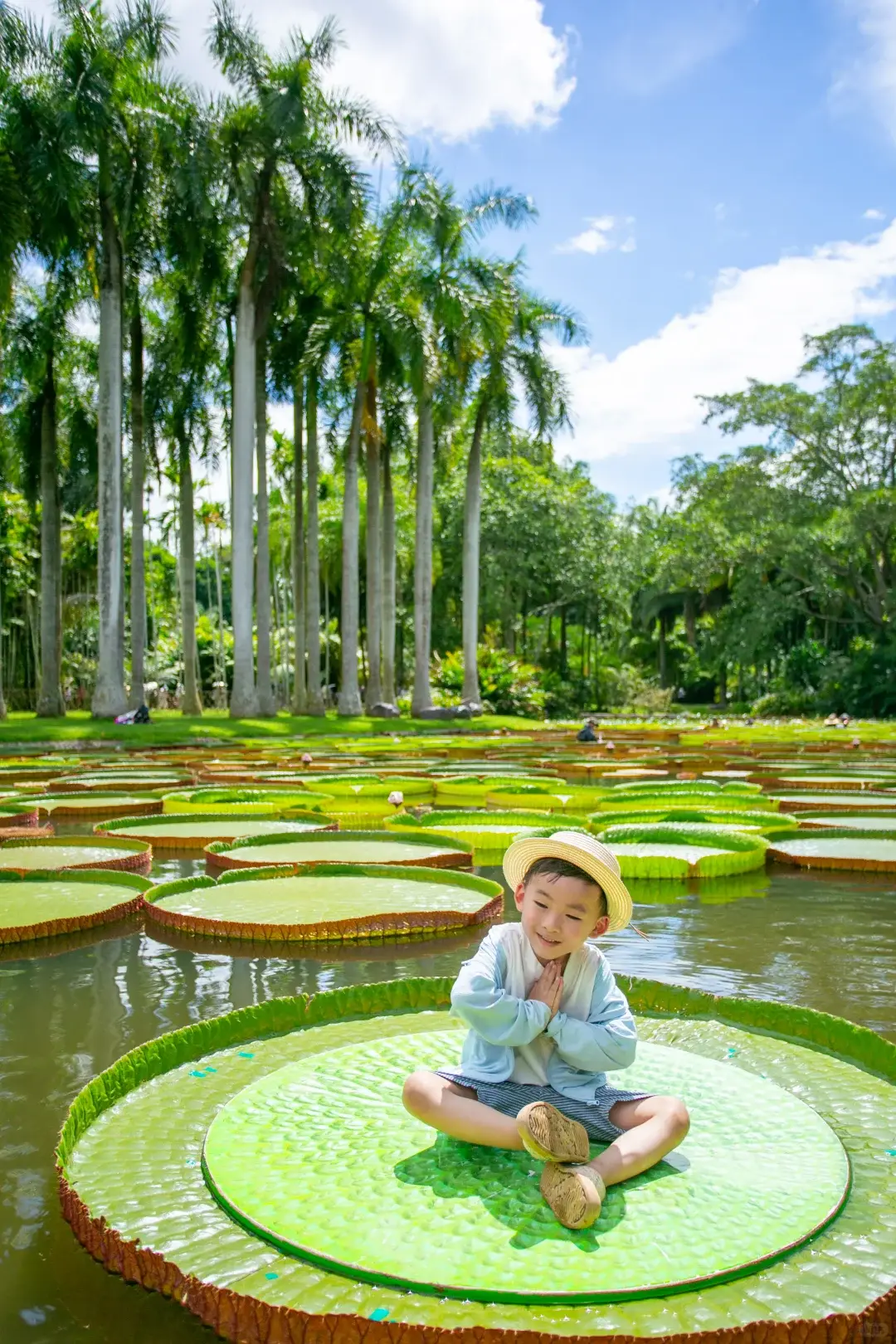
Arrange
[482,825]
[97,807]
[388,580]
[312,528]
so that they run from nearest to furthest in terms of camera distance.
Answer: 1. [482,825]
2. [97,807]
3. [312,528]
4. [388,580]

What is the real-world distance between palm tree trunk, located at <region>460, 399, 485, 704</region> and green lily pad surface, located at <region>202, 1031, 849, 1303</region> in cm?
2376

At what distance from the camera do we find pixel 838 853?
7.14m

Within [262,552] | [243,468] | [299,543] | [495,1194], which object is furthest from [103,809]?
[299,543]

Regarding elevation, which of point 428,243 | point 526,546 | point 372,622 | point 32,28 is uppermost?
point 32,28

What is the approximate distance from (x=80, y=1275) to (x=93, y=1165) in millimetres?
265

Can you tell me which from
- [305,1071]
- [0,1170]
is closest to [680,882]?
[305,1071]

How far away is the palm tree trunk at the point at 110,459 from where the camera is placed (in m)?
19.6

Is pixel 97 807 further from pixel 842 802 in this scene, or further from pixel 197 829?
pixel 842 802

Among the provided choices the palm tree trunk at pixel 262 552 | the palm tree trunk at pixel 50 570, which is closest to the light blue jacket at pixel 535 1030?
the palm tree trunk at pixel 262 552

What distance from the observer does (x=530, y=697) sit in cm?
3216

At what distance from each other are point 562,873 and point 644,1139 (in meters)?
0.60

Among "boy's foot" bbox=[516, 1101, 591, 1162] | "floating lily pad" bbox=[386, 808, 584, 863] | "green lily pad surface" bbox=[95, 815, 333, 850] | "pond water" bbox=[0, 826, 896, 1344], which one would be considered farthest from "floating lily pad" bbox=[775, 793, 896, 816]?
"boy's foot" bbox=[516, 1101, 591, 1162]

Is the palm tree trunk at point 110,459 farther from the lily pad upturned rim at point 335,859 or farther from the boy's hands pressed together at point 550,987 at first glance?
the boy's hands pressed together at point 550,987

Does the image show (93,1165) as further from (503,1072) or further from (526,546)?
(526,546)
